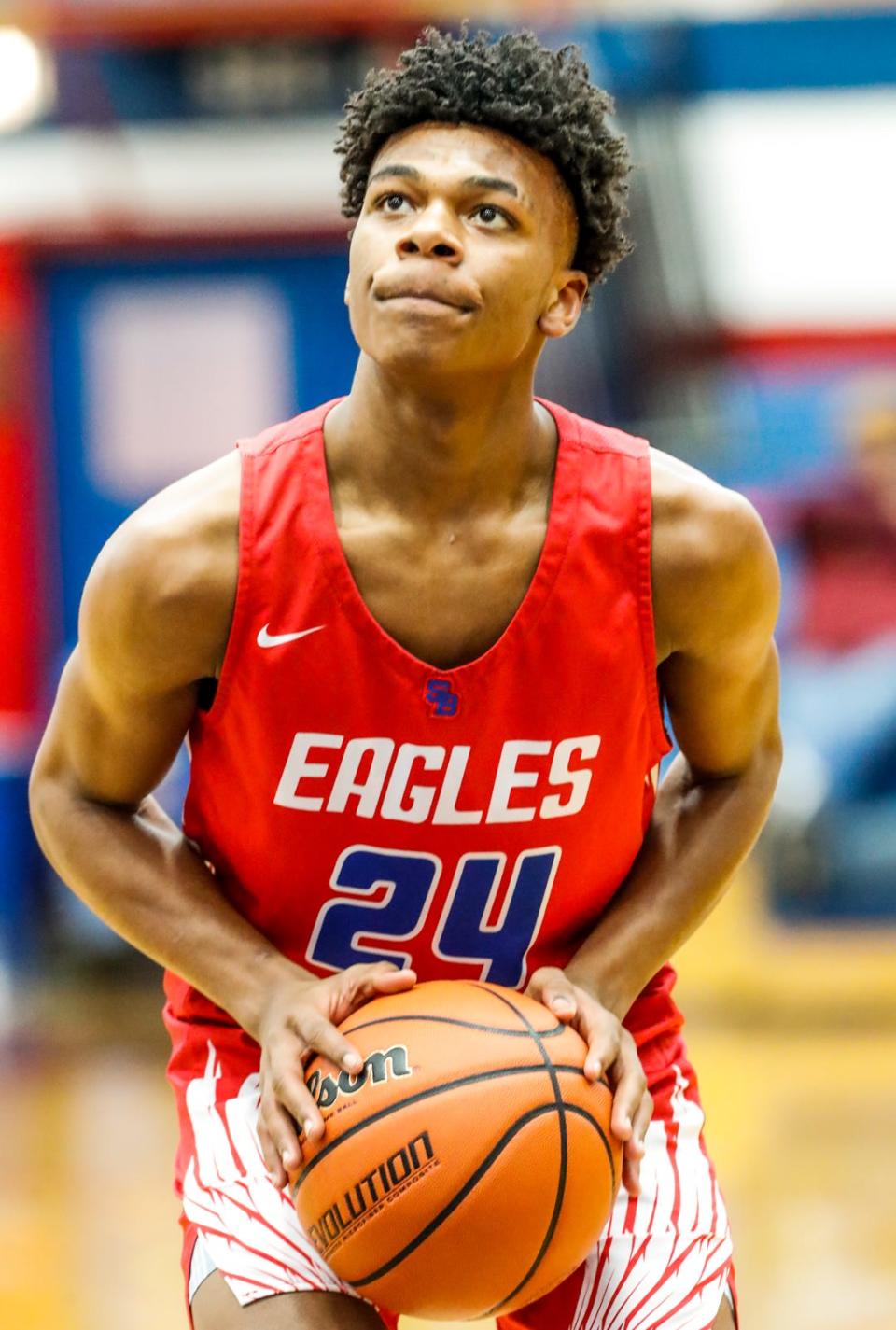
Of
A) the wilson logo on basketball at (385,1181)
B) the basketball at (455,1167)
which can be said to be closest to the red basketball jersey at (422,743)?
the basketball at (455,1167)

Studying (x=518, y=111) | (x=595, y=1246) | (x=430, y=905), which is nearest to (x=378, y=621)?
(x=430, y=905)

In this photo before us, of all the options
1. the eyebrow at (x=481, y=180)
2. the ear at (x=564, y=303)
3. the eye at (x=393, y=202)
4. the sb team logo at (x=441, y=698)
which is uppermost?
the eyebrow at (x=481, y=180)

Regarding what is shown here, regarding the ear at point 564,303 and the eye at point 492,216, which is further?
the ear at point 564,303

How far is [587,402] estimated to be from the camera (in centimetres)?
734

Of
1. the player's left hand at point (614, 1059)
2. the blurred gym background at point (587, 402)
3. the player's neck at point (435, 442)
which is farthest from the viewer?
the blurred gym background at point (587, 402)

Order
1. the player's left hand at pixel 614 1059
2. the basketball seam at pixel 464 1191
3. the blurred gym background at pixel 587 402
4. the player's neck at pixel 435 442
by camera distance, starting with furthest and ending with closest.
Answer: the blurred gym background at pixel 587 402, the player's neck at pixel 435 442, the player's left hand at pixel 614 1059, the basketball seam at pixel 464 1191

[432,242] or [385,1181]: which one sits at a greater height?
[432,242]

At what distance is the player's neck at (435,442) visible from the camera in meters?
2.16

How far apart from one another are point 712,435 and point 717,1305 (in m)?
5.16

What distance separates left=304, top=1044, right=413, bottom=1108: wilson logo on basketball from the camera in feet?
6.54

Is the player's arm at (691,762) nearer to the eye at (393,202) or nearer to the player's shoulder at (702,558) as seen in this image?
the player's shoulder at (702,558)

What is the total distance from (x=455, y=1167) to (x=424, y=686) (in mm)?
517

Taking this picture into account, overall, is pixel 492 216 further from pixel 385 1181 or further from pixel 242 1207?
pixel 242 1207

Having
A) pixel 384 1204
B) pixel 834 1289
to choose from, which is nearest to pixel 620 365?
pixel 834 1289
